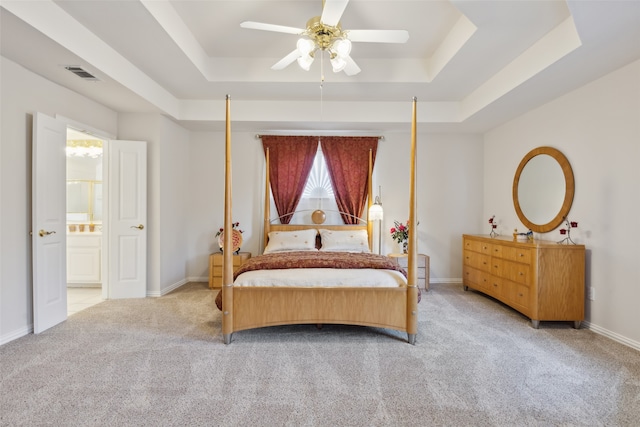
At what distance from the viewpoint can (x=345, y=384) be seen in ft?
6.91

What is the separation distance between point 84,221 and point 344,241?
4143 millimetres

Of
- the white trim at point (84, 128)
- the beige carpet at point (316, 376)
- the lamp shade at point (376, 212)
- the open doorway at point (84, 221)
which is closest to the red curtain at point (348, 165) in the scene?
the lamp shade at point (376, 212)

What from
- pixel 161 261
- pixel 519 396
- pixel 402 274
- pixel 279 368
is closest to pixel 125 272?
pixel 161 261

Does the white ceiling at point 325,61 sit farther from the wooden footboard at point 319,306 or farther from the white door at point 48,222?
the wooden footboard at point 319,306

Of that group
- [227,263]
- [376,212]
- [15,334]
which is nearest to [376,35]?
[227,263]

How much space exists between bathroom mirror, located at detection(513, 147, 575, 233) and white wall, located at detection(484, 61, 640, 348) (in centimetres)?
8

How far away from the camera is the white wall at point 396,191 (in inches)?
197

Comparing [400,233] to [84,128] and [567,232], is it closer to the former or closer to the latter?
[567,232]

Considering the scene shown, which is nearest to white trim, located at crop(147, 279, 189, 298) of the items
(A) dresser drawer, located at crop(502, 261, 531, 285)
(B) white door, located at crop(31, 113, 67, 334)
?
(B) white door, located at crop(31, 113, 67, 334)

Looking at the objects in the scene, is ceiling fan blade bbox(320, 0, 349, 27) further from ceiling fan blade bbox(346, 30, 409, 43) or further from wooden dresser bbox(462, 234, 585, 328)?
wooden dresser bbox(462, 234, 585, 328)

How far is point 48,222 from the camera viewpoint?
121 inches

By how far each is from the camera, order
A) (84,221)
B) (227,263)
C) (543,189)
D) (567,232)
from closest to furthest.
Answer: (227,263), (567,232), (543,189), (84,221)

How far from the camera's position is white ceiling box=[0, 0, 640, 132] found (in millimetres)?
2379

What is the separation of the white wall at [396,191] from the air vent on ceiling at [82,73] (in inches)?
78.1
